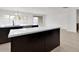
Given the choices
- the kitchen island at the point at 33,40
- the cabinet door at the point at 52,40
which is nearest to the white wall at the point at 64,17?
the cabinet door at the point at 52,40

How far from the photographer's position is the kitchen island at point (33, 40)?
2152 millimetres

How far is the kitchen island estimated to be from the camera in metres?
2.15

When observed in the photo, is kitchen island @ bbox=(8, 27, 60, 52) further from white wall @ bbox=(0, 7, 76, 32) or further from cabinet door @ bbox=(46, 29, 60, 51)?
white wall @ bbox=(0, 7, 76, 32)

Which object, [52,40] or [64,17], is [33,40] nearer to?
[52,40]

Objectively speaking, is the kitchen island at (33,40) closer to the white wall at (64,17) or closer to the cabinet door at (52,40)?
the cabinet door at (52,40)

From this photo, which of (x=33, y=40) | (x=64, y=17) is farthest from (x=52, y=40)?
(x=64, y=17)

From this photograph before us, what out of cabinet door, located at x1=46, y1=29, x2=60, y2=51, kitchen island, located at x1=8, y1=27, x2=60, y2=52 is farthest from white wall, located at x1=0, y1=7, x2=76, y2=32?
kitchen island, located at x1=8, y1=27, x2=60, y2=52

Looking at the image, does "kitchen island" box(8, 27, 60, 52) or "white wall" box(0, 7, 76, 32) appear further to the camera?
"white wall" box(0, 7, 76, 32)

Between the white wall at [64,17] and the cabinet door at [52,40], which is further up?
the white wall at [64,17]

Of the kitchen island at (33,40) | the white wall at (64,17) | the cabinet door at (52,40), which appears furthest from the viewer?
the white wall at (64,17)

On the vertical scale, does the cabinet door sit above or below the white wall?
below

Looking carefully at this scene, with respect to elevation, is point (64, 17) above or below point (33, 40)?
above

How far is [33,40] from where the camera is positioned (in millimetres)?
2617

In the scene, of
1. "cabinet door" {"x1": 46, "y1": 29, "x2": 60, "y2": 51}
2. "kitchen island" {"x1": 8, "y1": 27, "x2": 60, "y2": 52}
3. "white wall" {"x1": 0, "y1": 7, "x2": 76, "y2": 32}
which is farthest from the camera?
"white wall" {"x1": 0, "y1": 7, "x2": 76, "y2": 32}
